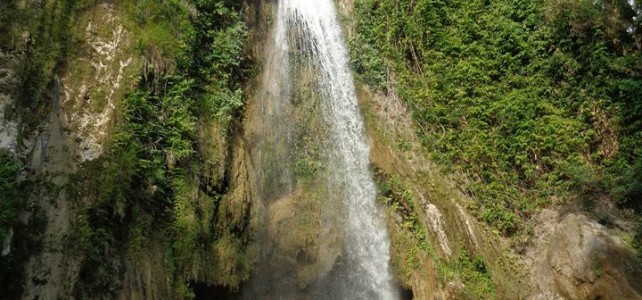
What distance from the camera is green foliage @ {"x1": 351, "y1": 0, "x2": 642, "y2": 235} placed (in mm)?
9570

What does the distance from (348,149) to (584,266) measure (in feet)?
17.1

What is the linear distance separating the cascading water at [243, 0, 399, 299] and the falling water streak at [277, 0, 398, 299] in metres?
0.02

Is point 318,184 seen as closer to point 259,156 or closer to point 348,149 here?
point 348,149

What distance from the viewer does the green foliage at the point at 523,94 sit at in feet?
31.4

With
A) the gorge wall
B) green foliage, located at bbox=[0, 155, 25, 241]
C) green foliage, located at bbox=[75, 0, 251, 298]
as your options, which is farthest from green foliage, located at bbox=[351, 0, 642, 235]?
green foliage, located at bbox=[0, 155, 25, 241]

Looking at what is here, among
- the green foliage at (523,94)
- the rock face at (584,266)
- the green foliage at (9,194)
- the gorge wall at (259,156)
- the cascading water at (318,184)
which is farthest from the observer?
the green foliage at (523,94)

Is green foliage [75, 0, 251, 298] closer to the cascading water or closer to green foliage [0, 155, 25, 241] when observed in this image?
green foliage [0, 155, 25, 241]

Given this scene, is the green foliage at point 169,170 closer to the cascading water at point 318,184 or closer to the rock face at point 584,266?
the cascading water at point 318,184

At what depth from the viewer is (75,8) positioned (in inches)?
254

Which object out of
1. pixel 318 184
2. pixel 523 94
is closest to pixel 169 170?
pixel 318 184

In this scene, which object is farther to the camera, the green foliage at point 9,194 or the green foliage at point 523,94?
the green foliage at point 523,94

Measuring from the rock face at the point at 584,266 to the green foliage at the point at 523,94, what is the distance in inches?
35.5

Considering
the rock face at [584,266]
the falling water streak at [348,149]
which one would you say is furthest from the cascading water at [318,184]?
the rock face at [584,266]

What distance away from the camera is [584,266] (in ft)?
27.2
